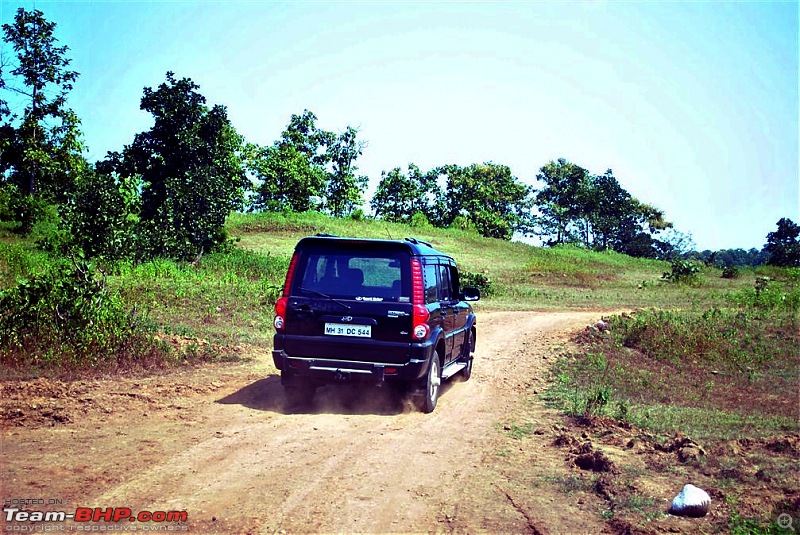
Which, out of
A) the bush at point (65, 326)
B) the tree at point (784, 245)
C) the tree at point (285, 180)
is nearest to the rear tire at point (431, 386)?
the bush at point (65, 326)

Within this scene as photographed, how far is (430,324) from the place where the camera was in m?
9.30

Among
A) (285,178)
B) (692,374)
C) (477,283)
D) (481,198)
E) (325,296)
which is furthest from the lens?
(481,198)

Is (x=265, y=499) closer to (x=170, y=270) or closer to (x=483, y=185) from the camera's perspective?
(x=170, y=270)

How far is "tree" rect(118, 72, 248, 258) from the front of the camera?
86.9 feet

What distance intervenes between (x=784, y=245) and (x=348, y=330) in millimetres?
58966

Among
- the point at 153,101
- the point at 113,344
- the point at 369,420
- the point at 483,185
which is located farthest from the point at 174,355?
the point at 483,185

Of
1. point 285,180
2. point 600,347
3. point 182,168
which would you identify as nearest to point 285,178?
point 285,180

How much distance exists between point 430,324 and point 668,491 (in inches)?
143

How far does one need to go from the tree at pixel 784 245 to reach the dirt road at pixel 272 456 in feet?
175

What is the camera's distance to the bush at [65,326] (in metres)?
10.9

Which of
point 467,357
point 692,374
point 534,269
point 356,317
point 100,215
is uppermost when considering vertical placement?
point 100,215

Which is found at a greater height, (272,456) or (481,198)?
(481,198)

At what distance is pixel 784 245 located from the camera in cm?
5909

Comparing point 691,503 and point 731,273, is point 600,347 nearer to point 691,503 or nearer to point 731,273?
point 691,503
